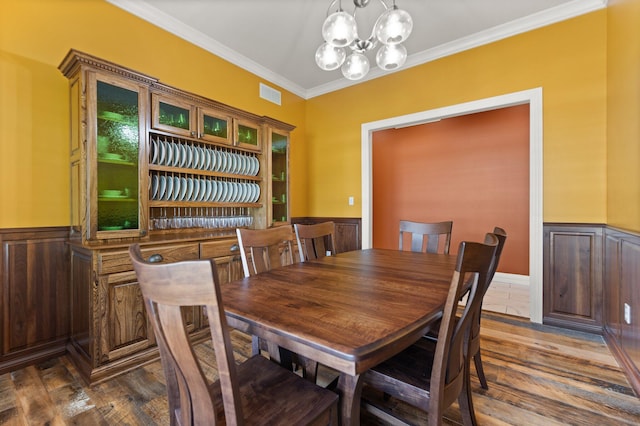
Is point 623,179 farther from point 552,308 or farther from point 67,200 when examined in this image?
point 67,200

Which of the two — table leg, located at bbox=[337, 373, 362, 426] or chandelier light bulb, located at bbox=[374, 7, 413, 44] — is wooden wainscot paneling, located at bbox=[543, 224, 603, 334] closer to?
chandelier light bulb, located at bbox=[374, 7, 413, 44]

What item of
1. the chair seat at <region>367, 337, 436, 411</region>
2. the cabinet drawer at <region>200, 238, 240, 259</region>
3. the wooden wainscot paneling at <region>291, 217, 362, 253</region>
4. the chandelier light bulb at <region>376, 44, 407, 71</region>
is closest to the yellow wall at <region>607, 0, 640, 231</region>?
the chandelier light bulb at <region>376, 44, 407, 71</region>

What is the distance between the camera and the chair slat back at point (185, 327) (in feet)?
1.99

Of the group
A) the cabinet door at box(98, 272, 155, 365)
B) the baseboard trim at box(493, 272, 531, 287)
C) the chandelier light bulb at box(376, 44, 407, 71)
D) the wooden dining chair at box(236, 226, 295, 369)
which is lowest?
the baseboard trim at box(493, 272, 531, 287)

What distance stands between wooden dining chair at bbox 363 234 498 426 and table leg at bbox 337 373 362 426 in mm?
165

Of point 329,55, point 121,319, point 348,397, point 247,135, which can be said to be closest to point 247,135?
point 247,135

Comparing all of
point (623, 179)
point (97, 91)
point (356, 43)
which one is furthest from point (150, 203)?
point (623, 179)

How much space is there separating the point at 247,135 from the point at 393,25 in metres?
1.87

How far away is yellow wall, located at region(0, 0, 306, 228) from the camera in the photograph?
→ 187 centimetres

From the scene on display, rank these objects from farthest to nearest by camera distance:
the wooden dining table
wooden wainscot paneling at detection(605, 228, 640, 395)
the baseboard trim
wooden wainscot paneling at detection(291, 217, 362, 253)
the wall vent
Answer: the baseboard trim
wooden wainscot paneling at detection(291, 217, 362, 253)
the wall vent
wooden wainscot paneling at detection(605, 228, 640, 395)
the wooden dining table

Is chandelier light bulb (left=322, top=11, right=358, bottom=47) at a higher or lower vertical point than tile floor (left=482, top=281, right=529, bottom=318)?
higher

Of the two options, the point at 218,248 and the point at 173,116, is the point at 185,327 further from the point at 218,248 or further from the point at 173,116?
the point at 173,116

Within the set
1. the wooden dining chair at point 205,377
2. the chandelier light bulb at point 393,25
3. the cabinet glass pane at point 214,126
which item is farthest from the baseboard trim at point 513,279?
the cabinet glass pane at point 214,126

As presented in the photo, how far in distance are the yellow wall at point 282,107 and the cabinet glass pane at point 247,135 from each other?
0.51m
